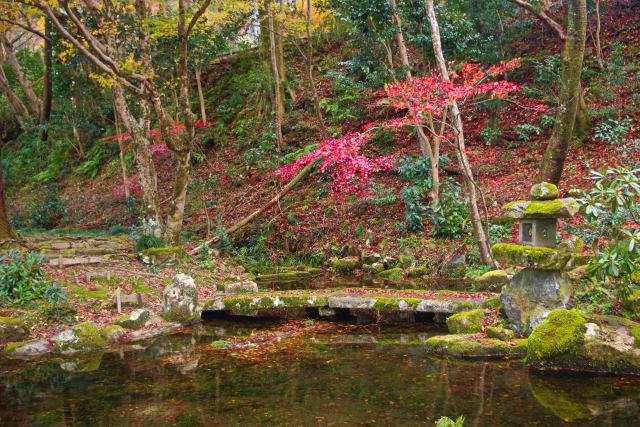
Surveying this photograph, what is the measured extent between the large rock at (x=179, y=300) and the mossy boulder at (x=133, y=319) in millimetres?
470

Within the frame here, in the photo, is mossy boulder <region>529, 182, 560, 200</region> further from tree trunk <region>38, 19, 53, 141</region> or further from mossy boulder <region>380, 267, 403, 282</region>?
tree trunk <region>38, 19, 53, 141</region>

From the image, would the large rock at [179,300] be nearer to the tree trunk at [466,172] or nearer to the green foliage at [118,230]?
the tree trunk at [466,172]

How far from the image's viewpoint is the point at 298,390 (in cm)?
525

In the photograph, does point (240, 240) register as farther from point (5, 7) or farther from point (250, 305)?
point (5, 7)

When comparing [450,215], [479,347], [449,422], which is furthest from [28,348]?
[450,215]

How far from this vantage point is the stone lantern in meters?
6.14

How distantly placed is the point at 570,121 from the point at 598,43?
6.68m

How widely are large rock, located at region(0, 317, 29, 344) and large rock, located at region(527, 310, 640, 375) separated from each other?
7.24 meters

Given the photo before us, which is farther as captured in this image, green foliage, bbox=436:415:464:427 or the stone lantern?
the stone lantern

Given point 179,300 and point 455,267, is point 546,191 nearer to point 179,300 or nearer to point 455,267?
point 455,267

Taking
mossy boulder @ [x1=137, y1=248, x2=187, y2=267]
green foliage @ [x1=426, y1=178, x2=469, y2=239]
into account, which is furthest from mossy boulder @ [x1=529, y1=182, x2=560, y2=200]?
mossy boulder @ [x1=137, y1=248, x2=187, y2=267]

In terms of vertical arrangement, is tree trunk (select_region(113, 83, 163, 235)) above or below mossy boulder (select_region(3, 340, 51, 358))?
above

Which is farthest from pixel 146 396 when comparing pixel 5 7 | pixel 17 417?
pixel 5 7

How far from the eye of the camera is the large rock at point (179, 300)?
27.3 feet
